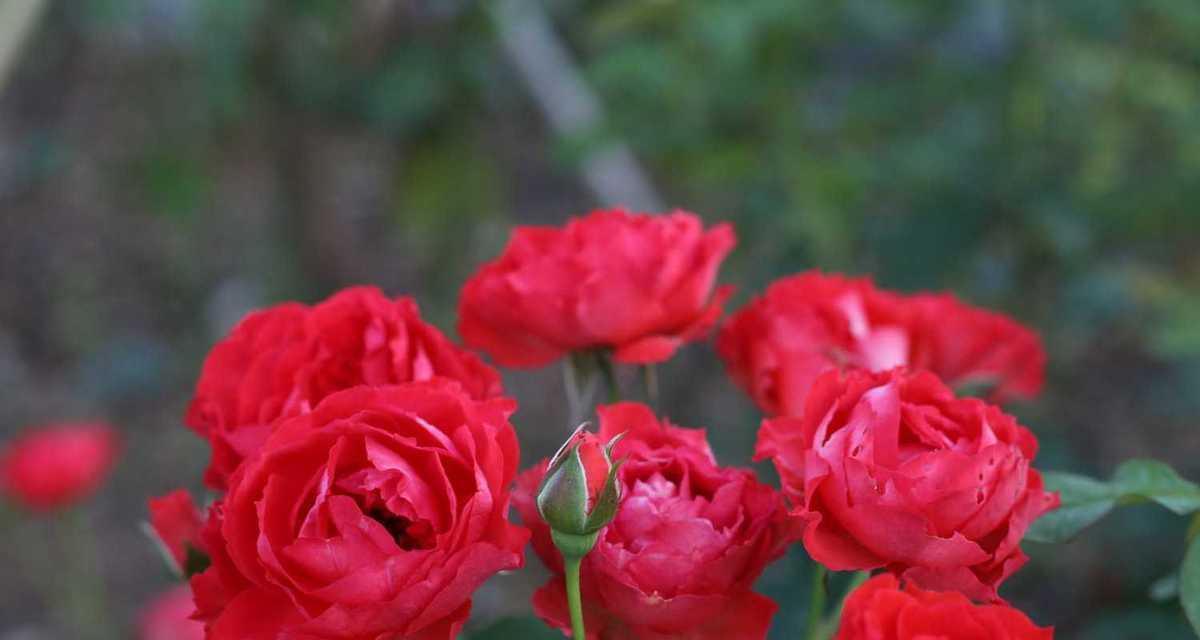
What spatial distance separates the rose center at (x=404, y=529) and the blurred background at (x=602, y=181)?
214mm

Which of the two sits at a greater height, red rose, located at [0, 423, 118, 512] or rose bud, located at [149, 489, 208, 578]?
rose bud, located at [149, 489, 208, 578]

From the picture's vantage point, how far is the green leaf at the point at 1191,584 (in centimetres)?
57

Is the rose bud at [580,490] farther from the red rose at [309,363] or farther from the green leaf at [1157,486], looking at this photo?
the green leaf at [1157,486]

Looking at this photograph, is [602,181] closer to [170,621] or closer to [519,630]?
[170,621]

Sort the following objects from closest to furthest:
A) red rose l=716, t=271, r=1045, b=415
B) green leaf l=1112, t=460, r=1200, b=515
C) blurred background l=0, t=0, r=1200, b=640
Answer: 1. green leaf l=1112, t=460, r=1200, b=515
2. red rose l=716, t=271, r=1045, b=415
3. blurred background l=0, t=0, r=1200, b=640

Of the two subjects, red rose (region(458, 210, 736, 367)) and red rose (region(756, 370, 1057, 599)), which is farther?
red rose (region(458, 210, 736, 367))

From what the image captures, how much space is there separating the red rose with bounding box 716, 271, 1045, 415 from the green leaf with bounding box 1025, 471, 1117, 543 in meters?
0.12

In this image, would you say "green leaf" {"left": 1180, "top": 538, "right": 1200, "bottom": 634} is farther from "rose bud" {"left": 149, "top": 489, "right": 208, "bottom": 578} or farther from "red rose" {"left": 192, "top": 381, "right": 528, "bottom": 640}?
"rose bud" {"left": 149, "top": 489, "right": 208, "bottom": 578}

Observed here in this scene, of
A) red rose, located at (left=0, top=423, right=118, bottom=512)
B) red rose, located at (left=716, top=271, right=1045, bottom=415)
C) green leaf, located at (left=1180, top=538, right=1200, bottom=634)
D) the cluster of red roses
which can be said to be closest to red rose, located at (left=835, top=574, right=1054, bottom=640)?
the cluster of red roses

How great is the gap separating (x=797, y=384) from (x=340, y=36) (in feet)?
5.60

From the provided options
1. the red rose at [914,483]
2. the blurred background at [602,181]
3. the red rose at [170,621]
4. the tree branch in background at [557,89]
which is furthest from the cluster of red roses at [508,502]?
the tree branch in background at [557,89]

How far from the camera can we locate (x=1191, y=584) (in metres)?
0.58

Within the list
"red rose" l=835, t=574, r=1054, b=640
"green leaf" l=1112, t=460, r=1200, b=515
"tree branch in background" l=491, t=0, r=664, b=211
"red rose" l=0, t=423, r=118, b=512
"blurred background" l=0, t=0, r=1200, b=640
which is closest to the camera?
"red rose" l=835, t=574, r=1054, b=640

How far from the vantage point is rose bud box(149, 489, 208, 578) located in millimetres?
668
